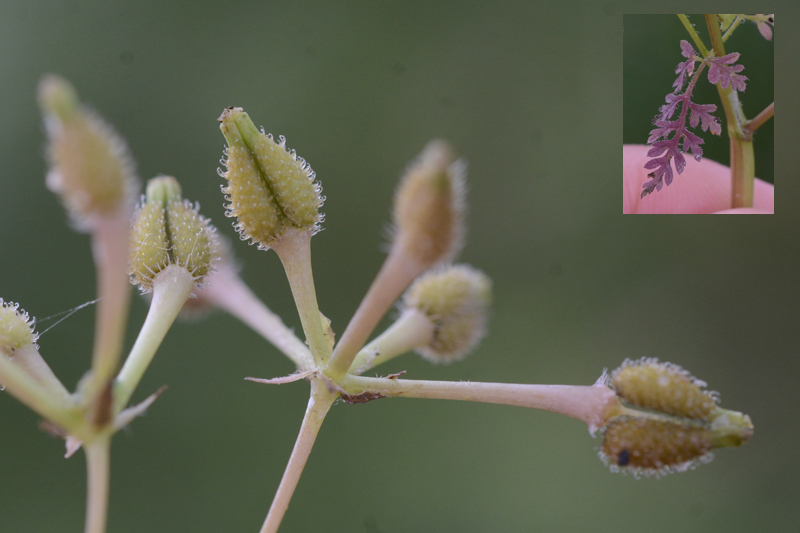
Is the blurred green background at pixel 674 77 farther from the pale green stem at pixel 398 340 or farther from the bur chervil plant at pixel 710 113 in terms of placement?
the pale green stem at pixel 398 340

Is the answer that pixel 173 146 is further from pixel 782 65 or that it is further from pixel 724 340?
pixel 724 340

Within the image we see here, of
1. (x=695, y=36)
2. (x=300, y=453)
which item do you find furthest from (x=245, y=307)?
(x=695, y=36)

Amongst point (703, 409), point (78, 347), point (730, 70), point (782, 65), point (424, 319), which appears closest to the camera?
point (703, 409)

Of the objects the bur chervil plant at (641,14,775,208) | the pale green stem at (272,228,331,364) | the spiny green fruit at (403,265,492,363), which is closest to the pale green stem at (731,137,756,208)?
the bur chervil plant at (641,14,775,208)

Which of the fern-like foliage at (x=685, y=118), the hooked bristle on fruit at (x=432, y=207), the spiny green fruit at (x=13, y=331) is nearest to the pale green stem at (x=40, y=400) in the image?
the spiny green fruit at (x=13, y=331)

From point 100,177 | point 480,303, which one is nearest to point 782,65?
point 480,303

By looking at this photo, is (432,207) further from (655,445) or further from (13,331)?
(13,331)
